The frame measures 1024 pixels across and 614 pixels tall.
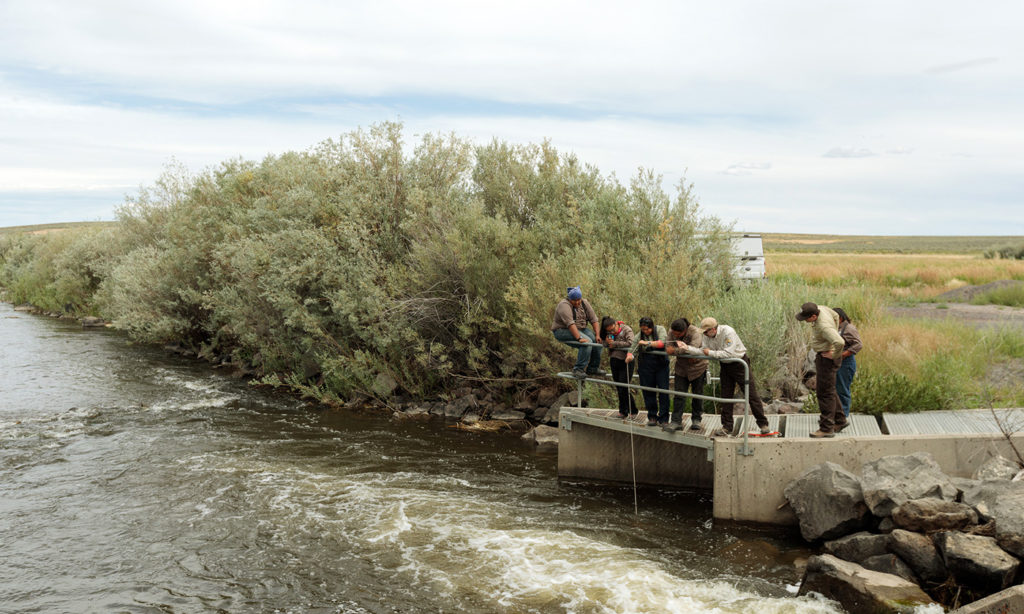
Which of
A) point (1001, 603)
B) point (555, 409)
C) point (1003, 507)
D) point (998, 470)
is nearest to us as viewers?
point (1001, 603)

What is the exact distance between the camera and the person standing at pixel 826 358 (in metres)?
10.5

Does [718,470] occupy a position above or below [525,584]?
above

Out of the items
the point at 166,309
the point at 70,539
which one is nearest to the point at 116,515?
the point at 70,539

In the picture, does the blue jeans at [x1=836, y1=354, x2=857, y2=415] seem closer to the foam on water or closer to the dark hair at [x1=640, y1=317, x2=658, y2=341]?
the dark hair at [x1=640, y1=317, x2=658, y2=341]

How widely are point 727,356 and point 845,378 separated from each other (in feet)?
6.47

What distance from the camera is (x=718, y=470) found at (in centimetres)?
1105

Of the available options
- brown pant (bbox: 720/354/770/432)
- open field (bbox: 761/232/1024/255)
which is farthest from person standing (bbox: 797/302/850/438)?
open field (bbox: 761/232/1024/255)

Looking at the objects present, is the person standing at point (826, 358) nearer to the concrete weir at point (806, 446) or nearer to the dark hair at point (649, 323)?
the concrete weir at point (806, 446)

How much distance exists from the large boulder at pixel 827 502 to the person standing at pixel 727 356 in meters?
1.13

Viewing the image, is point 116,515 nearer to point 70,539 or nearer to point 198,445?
point 70,539

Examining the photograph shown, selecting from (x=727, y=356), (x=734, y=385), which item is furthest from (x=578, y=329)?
(x=727, y=356)

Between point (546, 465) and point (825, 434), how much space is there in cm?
564

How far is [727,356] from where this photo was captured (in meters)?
10.6

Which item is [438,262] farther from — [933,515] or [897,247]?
[897,247]
